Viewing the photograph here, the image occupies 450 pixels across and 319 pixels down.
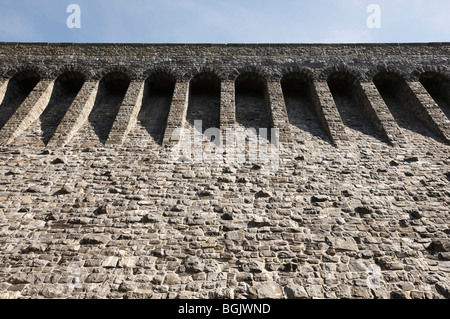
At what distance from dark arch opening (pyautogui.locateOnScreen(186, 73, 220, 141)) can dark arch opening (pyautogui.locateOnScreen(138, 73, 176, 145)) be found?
2.18 ft

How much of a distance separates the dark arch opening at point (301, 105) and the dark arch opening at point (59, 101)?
6.19 meters

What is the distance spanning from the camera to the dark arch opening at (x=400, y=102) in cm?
612

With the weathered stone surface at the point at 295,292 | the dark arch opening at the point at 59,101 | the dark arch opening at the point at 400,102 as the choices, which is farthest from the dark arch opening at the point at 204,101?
the dark arch opening at the point at 400,102

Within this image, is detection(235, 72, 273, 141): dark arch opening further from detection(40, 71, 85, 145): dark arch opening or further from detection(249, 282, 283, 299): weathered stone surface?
detection(40, 71, 85, 145): dark arch opening

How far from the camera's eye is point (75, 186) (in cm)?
470

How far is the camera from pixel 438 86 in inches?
281

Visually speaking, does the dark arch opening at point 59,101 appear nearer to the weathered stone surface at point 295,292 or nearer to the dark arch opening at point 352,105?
the weathered stone surface at point 295,292

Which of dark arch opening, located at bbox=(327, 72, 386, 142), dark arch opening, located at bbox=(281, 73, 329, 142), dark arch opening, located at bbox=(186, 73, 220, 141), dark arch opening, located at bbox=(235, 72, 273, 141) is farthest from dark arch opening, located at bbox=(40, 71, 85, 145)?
dark arch opening, located at bbox=(327, 72, 386, 142)

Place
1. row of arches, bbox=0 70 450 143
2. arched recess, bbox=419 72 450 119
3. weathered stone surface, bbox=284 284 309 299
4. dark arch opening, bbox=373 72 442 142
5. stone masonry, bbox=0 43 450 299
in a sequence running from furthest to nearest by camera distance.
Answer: arched recess, bbox=419 72 450 119
row of arches, bbox=0 70 450 143
dark arch opening, bbox=373 72 442 142
stone masonry, bbox=0 43 450 299
weathered stone surface, bbox=284 284 309 299

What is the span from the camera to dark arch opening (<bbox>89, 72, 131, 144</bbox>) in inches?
241

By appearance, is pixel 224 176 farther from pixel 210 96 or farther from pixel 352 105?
pixel 352 105

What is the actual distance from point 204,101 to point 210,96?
1.19 ft

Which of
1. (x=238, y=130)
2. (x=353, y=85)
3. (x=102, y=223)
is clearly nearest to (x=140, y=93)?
(x=238, y=130)

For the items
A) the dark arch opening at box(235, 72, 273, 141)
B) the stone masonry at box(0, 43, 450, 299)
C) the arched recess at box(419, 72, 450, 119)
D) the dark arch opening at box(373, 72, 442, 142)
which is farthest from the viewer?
the arched recess at box(419, 72, 450, 119)
